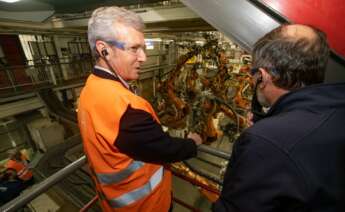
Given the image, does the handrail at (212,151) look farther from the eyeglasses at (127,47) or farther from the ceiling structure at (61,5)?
the ceiling structure at (61,5)

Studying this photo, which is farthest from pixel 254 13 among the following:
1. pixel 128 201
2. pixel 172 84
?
pixel 172 84

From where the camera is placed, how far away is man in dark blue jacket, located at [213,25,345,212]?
662 millimetres

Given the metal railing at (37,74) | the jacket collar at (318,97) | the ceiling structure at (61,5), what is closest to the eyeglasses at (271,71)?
the jacket collar at (318,97)

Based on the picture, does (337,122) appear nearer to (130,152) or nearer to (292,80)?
(292,80)

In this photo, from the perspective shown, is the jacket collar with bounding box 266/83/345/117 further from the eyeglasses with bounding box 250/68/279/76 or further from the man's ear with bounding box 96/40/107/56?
the man's ear with bounding box 96/40/107/56

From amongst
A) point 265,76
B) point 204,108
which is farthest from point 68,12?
point 265,76

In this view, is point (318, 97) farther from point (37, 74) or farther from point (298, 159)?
point (37, 74)

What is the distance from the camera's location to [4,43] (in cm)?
754

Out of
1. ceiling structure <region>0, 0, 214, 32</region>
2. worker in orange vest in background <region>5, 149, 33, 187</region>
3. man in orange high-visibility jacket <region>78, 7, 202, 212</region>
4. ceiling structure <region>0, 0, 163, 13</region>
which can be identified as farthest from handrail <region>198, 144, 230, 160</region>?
worker in orange vest in background <region>5, 149, 33, 187</region>

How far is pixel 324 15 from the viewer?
34.0 inches

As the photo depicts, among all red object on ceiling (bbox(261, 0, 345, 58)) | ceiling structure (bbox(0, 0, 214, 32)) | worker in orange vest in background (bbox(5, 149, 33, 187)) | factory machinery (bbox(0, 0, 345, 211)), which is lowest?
worker in orange vest in background (bbox(5, 149, 33, 187))

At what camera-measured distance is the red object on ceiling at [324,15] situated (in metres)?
0.84

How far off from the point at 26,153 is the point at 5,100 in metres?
2.45

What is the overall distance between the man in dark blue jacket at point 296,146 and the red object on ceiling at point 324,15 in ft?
0.46
